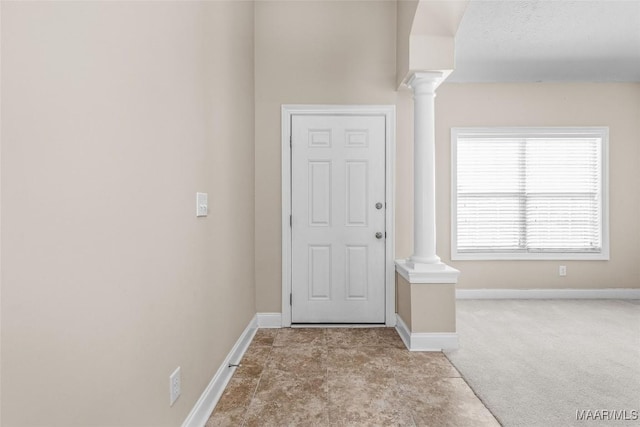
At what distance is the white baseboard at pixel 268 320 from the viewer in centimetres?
332

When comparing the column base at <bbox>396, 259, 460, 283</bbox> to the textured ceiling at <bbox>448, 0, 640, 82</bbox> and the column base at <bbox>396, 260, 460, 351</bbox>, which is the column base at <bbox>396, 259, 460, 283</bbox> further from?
the textured ceiling at <bbox>448, 0, 640, 82</bbox>

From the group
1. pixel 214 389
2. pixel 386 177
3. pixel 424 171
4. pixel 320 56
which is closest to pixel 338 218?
pixel 386 177

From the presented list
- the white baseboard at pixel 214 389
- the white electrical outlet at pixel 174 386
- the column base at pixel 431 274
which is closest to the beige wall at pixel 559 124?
the column base at pixel 431 274

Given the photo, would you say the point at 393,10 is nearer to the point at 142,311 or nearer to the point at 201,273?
the point at 201,273

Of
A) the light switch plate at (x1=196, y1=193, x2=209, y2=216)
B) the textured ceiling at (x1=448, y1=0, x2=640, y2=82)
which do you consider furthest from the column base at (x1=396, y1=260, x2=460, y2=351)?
the textured ceiling at (x1=448, y1=0, x2=640, y2=82)

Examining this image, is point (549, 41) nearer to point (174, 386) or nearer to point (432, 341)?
point (432, 341)

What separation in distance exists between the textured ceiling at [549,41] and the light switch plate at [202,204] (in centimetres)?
283

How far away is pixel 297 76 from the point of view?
3312mm

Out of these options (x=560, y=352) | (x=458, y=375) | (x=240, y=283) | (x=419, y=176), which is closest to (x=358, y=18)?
Result: (x=419, y=176)

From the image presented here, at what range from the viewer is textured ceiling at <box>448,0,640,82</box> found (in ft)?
10.1

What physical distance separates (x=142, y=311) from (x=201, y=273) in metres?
0.61

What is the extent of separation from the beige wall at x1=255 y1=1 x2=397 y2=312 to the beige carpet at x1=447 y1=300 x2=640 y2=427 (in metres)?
2.39

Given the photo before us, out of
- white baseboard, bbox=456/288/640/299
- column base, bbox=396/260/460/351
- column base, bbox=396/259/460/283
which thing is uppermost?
column base, bbox=396/259/460/283

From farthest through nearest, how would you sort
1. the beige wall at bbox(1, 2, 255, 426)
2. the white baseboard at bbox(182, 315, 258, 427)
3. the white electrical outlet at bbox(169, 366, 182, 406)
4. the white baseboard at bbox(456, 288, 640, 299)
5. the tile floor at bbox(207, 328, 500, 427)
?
1. the white baseboard at bbox(456, 288, 640, 299)
2. the tile floor at bbox(207, 328, 500, 427)
3. the white baseboard at bbox(182, 315, 258, 427)
4. the white electrical outlet at bbox(169, 366, 182, 406)
5. the beige wall at bbox(1, 2, 255, 426)
